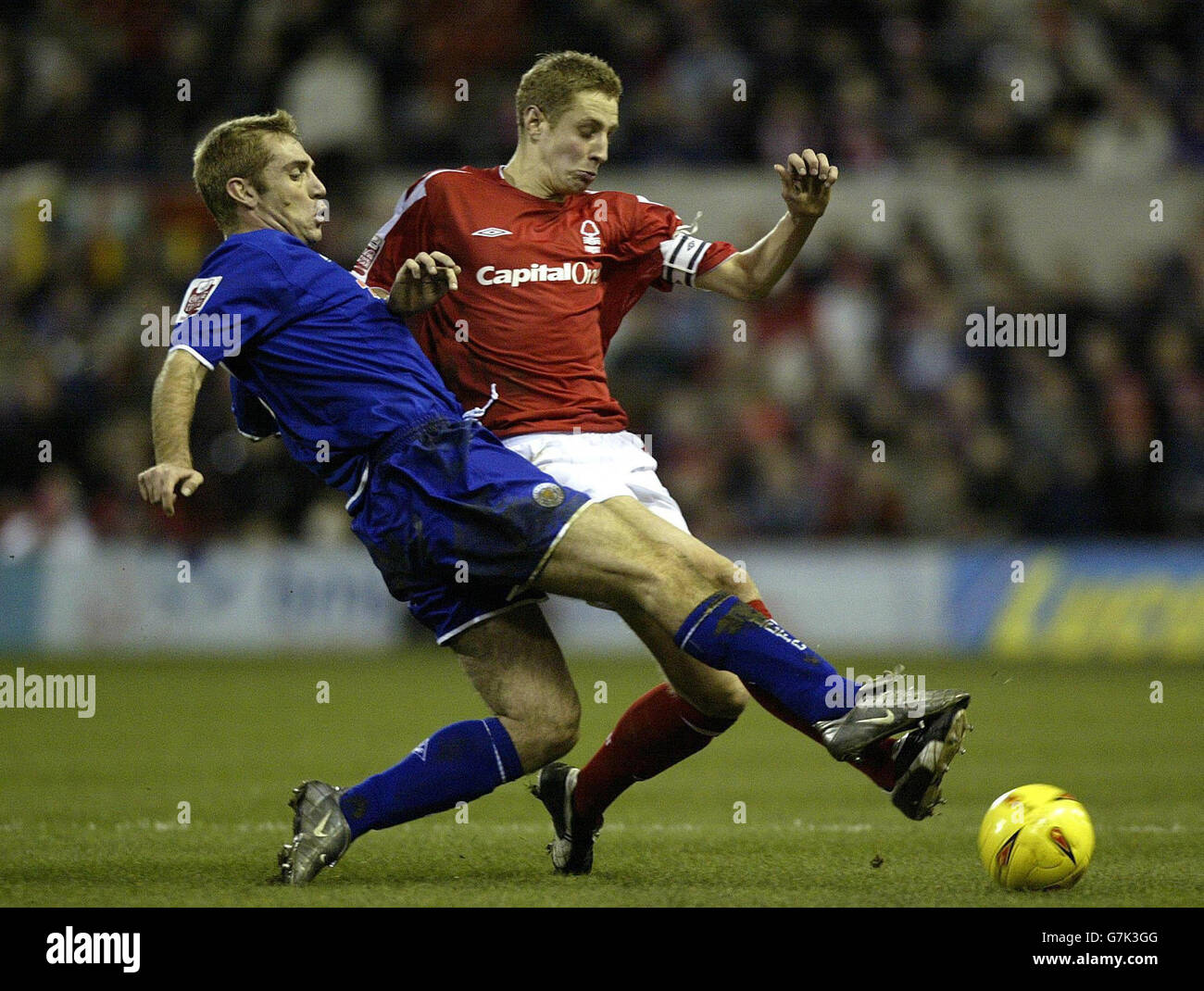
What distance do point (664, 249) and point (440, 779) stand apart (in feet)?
5.93

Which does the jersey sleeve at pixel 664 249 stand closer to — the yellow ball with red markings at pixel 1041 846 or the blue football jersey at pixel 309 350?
the blue football jersey at pixel 309 350

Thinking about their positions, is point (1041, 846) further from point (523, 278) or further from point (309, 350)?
point (309, 350)

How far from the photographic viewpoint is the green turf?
4879 mm

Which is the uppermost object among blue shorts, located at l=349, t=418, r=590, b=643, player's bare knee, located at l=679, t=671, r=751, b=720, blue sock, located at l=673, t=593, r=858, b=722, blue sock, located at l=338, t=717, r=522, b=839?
blue shorts, located at l=349, t=418, r=590, b=643

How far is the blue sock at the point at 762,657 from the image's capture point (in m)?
4.48

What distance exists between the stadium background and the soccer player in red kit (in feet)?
19.8

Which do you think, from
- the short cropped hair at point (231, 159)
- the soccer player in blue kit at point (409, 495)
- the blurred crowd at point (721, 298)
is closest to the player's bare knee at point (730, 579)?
the soccer player in blue kit at point (409, 495)

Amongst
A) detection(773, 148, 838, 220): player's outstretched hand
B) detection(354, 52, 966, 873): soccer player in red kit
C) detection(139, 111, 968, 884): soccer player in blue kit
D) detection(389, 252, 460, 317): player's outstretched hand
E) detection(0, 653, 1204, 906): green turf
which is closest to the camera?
detection(139, 111, 968, 884): soccer player in blue kit

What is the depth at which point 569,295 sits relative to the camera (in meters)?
5.38

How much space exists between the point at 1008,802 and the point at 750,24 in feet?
39.8

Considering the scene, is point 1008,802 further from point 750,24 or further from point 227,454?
point 750,24

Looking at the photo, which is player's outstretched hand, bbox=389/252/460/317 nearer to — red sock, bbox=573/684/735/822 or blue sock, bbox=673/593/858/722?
blue sock, bbox=673/593/858/722

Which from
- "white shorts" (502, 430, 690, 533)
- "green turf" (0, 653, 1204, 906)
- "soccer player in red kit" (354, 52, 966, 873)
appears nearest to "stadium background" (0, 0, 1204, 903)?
"green turf" (0, 653, 1204, 906)

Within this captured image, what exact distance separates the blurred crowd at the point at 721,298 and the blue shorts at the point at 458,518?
28.4 ft
